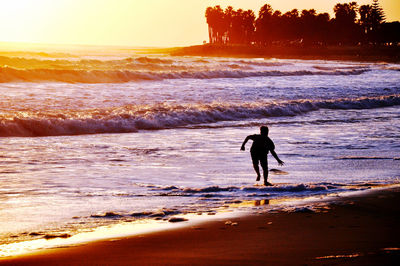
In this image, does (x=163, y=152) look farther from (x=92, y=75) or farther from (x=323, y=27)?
(x=323, y=27)

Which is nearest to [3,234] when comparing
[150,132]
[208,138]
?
[208,138]

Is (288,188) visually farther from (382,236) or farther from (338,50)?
(338,50)

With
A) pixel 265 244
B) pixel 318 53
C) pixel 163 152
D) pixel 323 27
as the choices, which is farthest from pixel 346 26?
pixel 265 244

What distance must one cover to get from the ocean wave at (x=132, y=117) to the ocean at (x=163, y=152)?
45 millimetres

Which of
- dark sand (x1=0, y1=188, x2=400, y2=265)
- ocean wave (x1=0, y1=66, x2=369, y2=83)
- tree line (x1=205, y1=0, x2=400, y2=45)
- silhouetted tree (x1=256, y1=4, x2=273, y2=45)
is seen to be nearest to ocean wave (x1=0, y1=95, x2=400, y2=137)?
dark sand (x1=0, y1=188, x2=400, y2=265)

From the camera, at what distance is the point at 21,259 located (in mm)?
5316

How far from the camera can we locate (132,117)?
19.0 meters

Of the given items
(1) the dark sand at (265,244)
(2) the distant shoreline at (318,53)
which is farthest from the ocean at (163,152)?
(2) the distant shoreline at (318,53)

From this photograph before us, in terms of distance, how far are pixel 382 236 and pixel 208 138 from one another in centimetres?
997

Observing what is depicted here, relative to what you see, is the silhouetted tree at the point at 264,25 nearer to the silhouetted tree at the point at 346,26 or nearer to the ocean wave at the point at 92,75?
the silhouetted tree at the point at 346,26

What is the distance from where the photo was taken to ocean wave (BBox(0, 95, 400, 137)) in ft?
56.0

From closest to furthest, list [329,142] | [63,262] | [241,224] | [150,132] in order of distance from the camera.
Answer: [63,262], [241,224], [329,142], [150,132]

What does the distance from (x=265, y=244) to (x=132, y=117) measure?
13.6 meters

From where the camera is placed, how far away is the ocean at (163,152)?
7.88 m
